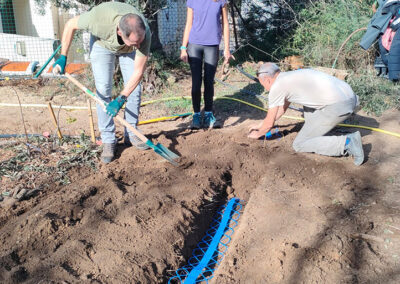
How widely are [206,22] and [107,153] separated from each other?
6.82 ft

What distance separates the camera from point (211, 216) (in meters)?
3.56

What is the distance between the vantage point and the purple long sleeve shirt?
4.72 m

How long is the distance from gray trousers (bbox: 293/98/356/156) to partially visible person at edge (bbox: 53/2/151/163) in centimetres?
188

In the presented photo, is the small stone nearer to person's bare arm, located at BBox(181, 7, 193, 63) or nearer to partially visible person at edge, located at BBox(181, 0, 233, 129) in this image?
partially visible person at edge, located at BBox(181, 0, 233, 129)

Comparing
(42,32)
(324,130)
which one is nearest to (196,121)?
(324,130)

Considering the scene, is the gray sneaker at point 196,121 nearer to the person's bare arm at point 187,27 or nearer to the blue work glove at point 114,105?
the person's bare arm at point 187,27

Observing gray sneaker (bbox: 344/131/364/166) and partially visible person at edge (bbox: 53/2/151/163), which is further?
gray sneaker (bbox: 344/131/364/166)

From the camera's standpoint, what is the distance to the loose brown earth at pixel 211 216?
2633mm

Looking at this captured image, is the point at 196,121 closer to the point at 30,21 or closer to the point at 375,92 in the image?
the point at 375,92

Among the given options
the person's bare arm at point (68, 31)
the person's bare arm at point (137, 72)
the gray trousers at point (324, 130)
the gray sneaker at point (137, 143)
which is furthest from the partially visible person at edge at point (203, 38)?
the person's bare arm at point (68, 31)

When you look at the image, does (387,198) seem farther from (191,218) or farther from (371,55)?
(371,55)

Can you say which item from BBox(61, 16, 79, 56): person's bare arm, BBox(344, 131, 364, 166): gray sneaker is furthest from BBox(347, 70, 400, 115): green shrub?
BBox(61, 16, 79, 56): person's bare arm

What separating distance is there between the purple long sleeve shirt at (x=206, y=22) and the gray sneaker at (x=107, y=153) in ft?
5.76

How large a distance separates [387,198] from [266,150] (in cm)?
149
